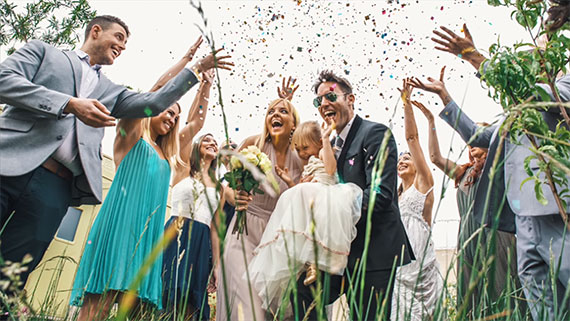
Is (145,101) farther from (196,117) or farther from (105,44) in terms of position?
(196,117)

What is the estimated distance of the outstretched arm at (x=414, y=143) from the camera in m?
3.71

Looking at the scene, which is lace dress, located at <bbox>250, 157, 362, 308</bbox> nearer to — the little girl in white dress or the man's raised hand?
the little girl in white dress

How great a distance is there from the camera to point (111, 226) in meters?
3.25

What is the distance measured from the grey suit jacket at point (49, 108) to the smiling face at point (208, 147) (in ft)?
6.34

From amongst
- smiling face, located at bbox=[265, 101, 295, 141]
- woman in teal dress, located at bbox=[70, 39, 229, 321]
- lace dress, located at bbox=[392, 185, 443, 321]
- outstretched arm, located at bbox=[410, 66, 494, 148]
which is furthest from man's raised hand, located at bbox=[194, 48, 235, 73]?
lace dress, located at bbox=[392, 185, 443, 321]

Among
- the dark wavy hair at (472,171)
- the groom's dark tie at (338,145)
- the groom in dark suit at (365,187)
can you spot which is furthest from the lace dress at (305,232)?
A: the dark wavy hair at (472,171)

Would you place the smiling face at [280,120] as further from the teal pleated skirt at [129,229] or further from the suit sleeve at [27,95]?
the suit sleeve at [27,95]

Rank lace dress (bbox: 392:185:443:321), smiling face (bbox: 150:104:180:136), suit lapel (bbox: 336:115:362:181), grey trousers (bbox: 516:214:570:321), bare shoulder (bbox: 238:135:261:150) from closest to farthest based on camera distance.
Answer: grey trousers (bbox: 516:214:570:321) < suit lapel (bbox: 336:115:362:181) < smiling face (bbox: 150:104:180:136) < bare shoulder (bbox: 238:135:261:150) < lace dress (bbox: 392:185:443:321)

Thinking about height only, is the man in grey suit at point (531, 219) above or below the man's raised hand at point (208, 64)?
below

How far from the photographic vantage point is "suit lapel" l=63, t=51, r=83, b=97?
296 centimetres

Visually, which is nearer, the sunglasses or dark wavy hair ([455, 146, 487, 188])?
the sunglasses

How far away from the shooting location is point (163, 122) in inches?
160

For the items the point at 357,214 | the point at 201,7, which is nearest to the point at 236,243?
the point at 357,214

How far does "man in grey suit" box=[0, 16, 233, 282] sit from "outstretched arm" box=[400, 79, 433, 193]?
217cm
